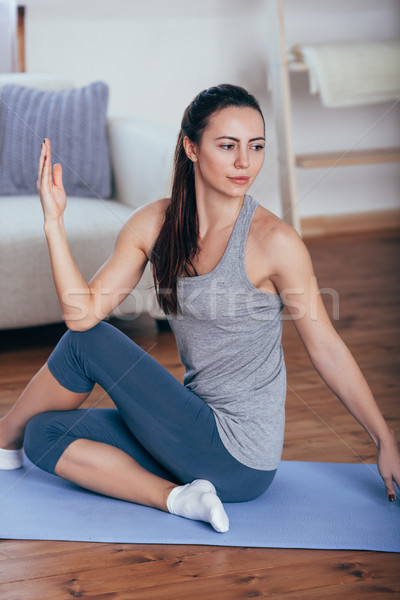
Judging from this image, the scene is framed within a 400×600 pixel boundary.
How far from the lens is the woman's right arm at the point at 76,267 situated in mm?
1292

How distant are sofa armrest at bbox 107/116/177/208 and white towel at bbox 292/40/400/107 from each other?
0.92 metres

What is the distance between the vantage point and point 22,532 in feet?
4.23

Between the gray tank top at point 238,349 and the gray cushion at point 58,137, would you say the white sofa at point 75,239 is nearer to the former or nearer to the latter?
the gray cushion at point 58,137

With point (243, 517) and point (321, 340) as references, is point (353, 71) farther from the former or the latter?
point (243, 517)

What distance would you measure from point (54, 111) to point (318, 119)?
1.59m

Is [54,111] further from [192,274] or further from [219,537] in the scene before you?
[219,537]

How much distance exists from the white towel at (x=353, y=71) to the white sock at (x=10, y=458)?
2.21m

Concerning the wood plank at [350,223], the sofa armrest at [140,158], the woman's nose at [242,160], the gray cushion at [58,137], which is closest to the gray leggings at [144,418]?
the woman's nose at [242,160]

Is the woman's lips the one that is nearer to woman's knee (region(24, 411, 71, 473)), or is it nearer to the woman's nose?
the woman's nose

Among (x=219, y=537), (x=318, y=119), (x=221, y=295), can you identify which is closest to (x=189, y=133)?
(x=221, y=295)

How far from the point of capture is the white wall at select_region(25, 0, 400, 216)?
330 cm

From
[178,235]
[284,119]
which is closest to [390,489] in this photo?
[178,235]

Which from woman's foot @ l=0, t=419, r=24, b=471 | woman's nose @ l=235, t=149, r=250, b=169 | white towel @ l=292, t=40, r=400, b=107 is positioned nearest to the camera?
woman's nose @ l=235, t=149, r=250, b=169

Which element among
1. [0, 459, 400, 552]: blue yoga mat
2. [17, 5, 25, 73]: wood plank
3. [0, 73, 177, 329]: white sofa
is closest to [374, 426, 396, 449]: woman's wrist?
[0, 459, 400, 552]: blue yoga mat
